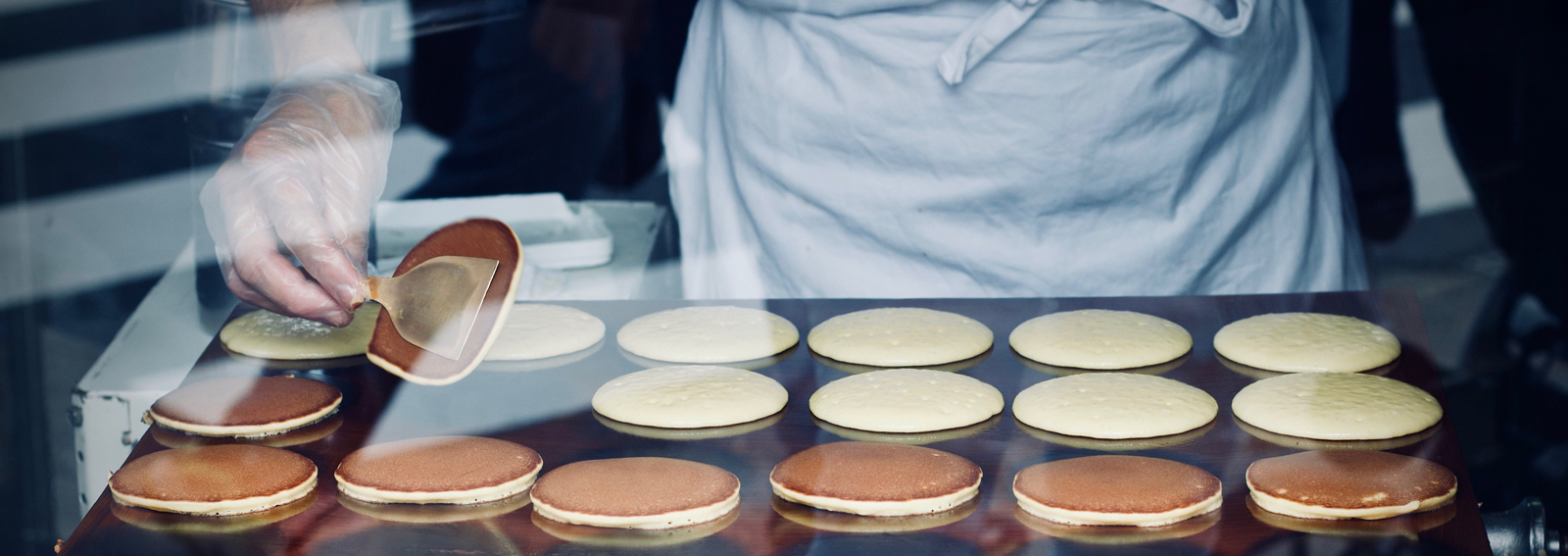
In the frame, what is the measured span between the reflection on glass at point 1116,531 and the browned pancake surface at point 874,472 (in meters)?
0.07

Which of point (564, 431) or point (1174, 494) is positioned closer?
point (1174, 494)

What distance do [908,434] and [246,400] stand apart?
25.4 inches

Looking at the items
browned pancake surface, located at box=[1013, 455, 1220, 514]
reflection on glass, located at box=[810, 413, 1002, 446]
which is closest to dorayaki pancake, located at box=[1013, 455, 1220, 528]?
browned pancake surface, located at box=[1013, 455, 1220, 514]

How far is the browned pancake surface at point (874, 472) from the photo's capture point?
89 centimetres

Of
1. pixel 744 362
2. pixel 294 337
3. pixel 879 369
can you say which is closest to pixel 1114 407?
pixel 879 369

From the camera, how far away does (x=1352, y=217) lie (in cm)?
163

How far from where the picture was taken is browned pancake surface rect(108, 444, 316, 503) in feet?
2.93

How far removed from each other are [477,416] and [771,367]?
319mm

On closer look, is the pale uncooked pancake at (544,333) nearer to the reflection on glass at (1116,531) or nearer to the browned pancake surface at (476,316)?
the browned pancake surface at (476,316)

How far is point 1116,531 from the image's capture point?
84cm

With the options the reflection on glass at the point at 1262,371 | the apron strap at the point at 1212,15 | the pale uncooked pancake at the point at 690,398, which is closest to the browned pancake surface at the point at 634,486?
the pale uncooked pancake at the point at 690,398

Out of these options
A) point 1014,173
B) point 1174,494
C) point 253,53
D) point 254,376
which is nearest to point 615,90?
point 253,53

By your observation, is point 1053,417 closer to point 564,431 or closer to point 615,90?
point 564,431

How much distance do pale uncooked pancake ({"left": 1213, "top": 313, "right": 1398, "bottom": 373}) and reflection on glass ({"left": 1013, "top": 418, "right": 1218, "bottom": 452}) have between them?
19cm
